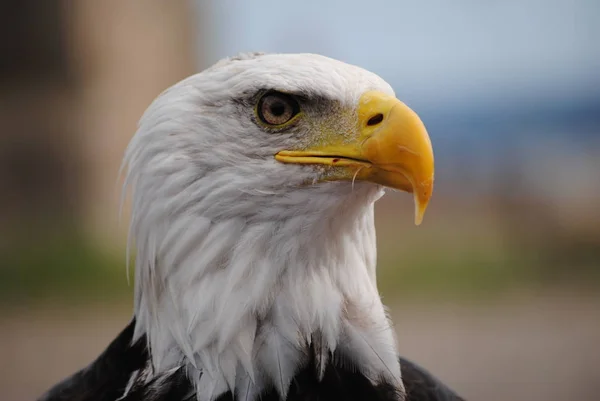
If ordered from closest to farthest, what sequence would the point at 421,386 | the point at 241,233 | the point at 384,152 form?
the point at 384,152 → the point at 241,233 → the point at 421,386

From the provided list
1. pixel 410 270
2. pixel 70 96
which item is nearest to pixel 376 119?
pixel 410 270

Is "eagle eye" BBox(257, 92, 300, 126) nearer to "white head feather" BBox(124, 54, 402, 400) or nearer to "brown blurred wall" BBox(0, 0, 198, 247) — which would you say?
"white head feather" BBox(124, 54, 402, 400)

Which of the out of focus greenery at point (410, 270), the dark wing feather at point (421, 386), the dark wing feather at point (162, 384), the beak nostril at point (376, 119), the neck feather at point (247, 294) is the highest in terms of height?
the beak nostril at point (376, 119)

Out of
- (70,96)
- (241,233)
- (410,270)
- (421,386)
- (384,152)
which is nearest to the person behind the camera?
(384,152)

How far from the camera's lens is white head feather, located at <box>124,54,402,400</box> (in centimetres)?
139

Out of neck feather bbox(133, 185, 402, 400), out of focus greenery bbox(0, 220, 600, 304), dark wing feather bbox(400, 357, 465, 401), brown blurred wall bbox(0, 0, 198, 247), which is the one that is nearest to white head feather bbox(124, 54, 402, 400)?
neck feather bbox(133, 185, 402, 400)

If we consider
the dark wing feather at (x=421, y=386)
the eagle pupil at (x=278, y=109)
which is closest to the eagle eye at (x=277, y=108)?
the eagle pupil at (x=278, y=109)

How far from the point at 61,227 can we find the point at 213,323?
7.15 metres

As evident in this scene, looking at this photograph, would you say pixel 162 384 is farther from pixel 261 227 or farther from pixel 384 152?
pixel 384 152

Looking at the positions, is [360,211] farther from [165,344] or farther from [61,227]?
[61,227]

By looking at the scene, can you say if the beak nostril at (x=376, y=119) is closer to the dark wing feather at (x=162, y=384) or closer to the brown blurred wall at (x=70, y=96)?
the dark wing feather at (x=162, y=384)

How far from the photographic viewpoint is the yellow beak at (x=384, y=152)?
4.24ft

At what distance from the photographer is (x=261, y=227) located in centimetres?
141

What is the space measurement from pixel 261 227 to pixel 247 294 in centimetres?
14
